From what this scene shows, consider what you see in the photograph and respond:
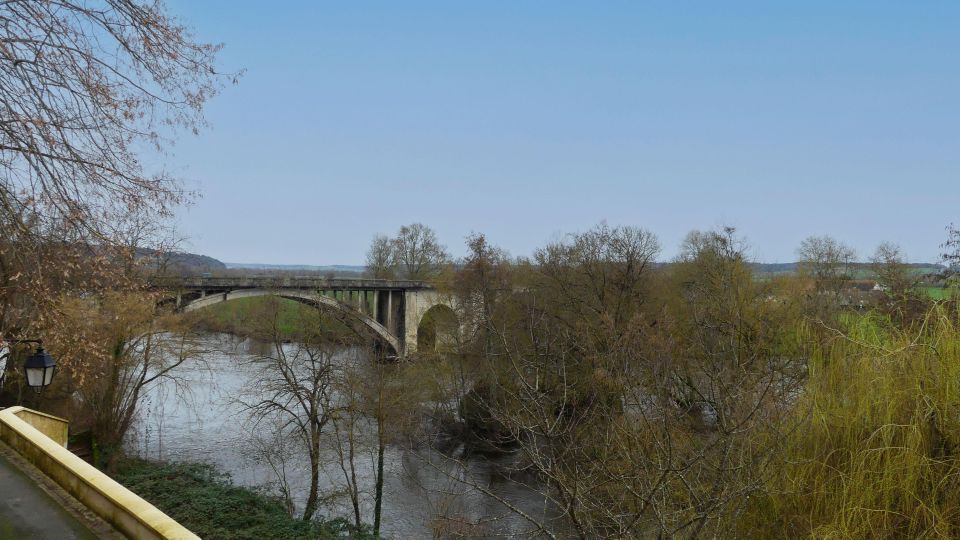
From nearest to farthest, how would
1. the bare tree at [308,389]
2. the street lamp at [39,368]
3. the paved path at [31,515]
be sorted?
the paved path at [31,515], the street lamp at [39,368], the bare tree at [308,389]

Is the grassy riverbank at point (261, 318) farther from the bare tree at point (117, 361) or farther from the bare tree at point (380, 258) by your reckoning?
the bare tree at point (380, 258)

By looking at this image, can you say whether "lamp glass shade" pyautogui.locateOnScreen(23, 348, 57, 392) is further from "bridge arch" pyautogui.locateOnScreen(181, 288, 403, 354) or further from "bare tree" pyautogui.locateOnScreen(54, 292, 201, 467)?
"bridge arch" pyautogui.locateOnScreen(181, 288, 403, 354)

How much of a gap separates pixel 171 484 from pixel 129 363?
15.2 feet

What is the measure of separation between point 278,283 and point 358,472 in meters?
12.5

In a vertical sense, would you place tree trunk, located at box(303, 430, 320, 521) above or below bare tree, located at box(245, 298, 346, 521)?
below

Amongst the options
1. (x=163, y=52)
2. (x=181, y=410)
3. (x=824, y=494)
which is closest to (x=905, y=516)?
(x=824, y=494)

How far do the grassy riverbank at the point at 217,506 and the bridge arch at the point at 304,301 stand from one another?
6306 mm

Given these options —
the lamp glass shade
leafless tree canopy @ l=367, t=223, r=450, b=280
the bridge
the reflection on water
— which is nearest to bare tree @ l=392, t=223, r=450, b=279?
leafless tree canopy @ l=367, t=223, r=450, b=280

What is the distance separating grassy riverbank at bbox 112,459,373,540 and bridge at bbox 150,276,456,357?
6.27m

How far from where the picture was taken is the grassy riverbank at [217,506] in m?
12.8

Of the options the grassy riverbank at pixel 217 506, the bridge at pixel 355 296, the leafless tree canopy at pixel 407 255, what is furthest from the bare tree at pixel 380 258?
the grassy riverbank at pixel 217 506

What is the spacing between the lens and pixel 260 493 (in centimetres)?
1598

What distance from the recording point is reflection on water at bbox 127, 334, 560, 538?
15977 millimetres

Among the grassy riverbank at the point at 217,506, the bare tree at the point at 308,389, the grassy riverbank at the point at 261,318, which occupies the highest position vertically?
the grassy riverbank at the point at 261,318
